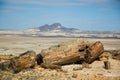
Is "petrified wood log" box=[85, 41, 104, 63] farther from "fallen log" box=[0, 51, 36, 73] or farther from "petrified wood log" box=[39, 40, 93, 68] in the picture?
"fallen log" box=[0, 51, 36, 73]

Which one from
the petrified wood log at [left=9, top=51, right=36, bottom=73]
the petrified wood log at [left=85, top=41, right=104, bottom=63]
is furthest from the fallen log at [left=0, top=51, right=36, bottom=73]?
the petrified wood log at [left=85, top=41, right=104, bottom=63]

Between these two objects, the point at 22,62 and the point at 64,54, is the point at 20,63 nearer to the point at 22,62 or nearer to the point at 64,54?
the point at 22,62

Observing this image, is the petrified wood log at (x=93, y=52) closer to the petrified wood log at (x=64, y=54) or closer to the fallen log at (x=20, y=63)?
the petrified wood log at (x=64, y=54)

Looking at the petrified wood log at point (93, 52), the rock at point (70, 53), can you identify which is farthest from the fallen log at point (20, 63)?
the petrified wood log at point (93, 52)

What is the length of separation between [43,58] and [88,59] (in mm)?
4267

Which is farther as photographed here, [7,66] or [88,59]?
[88,59]

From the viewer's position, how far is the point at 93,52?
78.4 ft

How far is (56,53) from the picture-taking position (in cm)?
2267

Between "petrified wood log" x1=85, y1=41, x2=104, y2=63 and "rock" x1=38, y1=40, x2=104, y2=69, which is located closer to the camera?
"rock" x1=38, y1=40, x2=104, y2=69

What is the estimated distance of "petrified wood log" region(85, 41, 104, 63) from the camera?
78.0 feet

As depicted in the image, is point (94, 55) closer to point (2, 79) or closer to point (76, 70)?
point (76, 70)

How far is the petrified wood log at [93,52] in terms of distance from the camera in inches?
936

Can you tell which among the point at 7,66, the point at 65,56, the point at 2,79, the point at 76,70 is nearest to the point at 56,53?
the point at 65,56

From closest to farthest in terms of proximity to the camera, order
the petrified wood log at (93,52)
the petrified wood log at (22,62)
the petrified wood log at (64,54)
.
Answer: the petrified wood log at (22,62) < the petrified wood log at (64,54) < the petrified wood log at (93,52)
